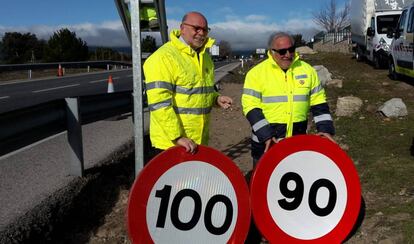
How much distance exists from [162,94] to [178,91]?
0.75 feet

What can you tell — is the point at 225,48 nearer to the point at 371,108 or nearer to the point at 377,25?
the point at 377,25

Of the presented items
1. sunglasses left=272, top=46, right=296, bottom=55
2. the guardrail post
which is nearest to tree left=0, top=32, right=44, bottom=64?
the guardrail post

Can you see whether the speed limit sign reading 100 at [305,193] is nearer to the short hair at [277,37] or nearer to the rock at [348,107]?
the short hair at [277,37]

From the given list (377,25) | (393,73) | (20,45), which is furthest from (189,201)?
(20,45)

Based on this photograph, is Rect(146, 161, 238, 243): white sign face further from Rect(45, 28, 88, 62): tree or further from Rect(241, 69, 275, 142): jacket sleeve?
Rect(45, 28, 88, 62): tree

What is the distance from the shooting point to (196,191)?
373cm

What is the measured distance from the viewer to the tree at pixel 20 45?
56062 mm

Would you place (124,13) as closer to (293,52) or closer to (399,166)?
(293,52)

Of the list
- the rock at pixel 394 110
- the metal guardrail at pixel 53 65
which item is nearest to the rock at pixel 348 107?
the rock at pixel 394 110

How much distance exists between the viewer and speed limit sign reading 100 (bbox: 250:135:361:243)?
3939mm

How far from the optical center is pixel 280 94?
4371 mm

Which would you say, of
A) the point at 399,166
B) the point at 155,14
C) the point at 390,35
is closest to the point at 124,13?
the point at 155,14

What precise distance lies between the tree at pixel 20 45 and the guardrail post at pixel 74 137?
2058 inches

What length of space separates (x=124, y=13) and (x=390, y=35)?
1415 cm
